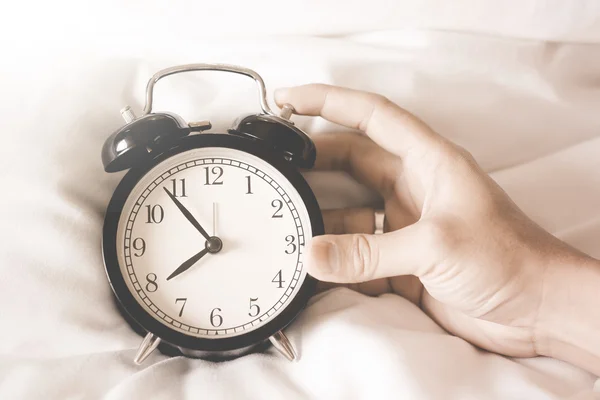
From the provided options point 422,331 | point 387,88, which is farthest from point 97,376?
point 387,88

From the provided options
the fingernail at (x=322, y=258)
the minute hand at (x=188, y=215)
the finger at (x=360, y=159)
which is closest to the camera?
the fingernail at (x=322, y=258)

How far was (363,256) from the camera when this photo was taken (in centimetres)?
76

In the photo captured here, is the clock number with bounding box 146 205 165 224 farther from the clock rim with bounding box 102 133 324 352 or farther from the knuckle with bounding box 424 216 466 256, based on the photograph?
the knuckle with bounding box 424 216 466 256

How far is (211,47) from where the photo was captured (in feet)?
3.18

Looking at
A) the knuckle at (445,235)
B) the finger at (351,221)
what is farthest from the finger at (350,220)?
the knuckle at (445,235)

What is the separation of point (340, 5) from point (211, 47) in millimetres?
223

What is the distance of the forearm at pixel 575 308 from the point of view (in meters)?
0.79

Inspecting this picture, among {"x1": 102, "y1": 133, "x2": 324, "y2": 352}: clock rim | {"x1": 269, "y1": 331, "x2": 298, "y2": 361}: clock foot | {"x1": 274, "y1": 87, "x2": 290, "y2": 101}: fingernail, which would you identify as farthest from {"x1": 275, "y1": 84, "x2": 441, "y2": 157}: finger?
{"x1": 269, "y1": 331, "x2": 298, "y2": 361}: clock foot

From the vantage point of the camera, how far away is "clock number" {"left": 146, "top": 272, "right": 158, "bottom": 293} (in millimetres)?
831

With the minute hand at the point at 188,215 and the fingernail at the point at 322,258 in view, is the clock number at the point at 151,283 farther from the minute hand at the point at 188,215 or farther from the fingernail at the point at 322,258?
the fingernail at the point at 322,258

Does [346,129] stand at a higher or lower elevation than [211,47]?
lower

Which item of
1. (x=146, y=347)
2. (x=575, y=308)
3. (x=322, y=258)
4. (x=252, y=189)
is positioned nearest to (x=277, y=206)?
(x=252, y=189)

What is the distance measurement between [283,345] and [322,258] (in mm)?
174

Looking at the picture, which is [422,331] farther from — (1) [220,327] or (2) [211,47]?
(2) [211,47]
